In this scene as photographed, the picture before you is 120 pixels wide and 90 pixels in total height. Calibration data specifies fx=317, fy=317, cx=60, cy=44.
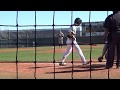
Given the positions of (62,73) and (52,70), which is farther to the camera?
(52,70)

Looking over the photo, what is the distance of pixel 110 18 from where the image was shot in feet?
17.4
